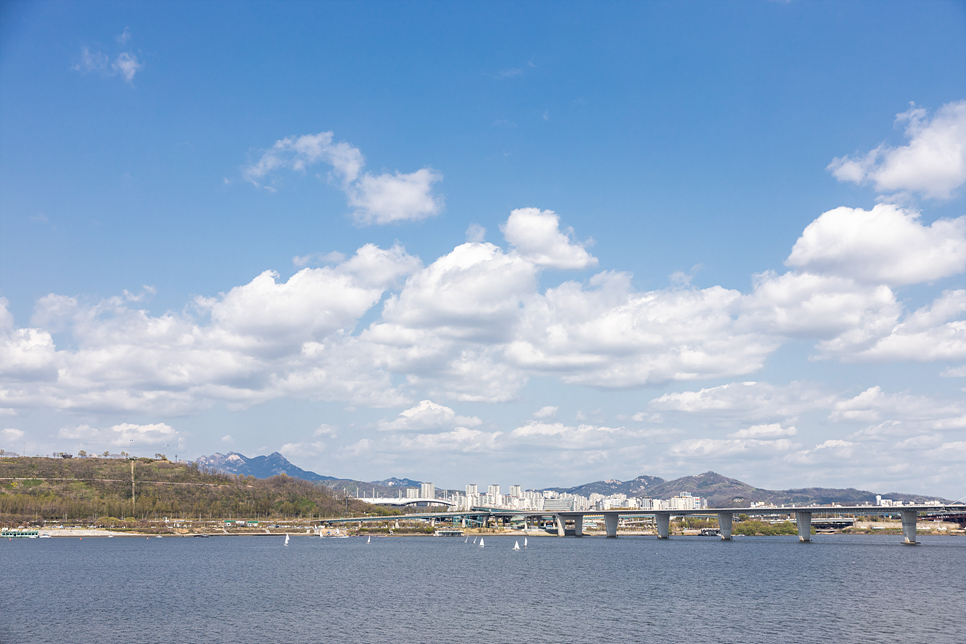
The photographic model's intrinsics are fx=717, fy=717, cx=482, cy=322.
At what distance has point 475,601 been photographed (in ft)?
251

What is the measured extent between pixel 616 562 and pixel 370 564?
45.4 metres

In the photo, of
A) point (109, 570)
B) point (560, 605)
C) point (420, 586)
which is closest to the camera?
point (560, 605)

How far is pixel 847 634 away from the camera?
57.2 m

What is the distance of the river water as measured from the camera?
57.3m

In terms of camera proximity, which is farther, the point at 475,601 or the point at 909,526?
the point at 909,526

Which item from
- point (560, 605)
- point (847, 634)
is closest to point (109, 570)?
point (560, 605)

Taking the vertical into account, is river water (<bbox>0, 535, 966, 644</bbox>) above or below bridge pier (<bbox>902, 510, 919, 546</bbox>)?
above

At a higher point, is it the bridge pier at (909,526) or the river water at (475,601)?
the river water at (475,601)

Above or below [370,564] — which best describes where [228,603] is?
above

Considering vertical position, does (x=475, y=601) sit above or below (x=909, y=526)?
above

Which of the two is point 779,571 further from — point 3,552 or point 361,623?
point 3,552

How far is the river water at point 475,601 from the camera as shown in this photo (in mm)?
57344

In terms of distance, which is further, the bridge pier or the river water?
the bridge pier

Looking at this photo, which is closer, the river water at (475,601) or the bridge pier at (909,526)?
the river water at (475,601)
